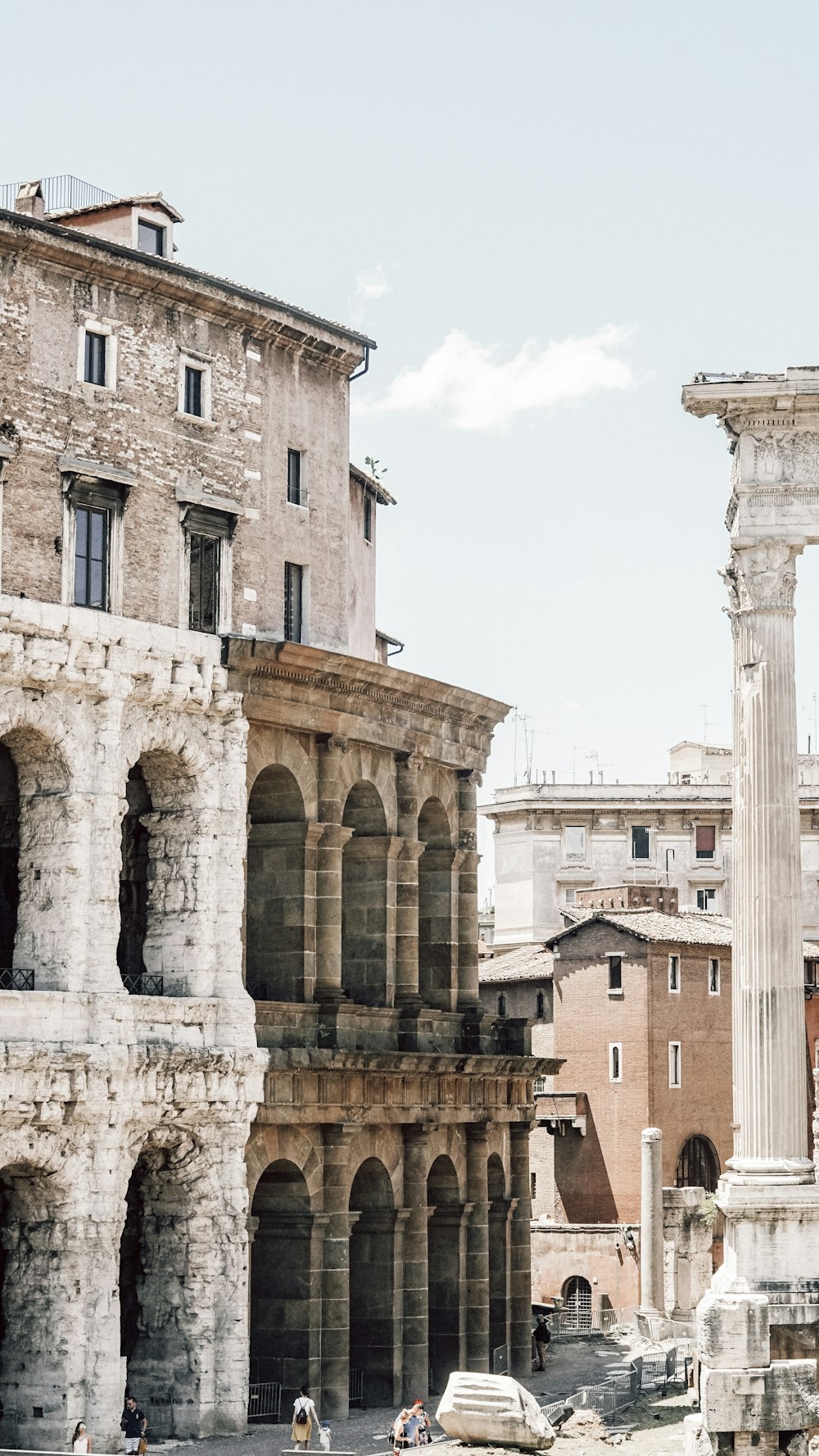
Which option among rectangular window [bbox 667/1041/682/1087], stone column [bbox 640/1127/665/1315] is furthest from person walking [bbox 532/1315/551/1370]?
rectangular window [bbox 667/1041/682/1087]

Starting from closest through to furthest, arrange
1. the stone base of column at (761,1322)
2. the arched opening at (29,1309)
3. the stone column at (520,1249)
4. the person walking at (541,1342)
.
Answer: the stone base of column at (761,1322) → the arched opening at (29,1309) → the stone column at (520,1249) → the person walking at (541,1342)

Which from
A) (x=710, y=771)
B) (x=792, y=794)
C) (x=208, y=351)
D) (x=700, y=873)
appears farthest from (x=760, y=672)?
(x=710, y=771)

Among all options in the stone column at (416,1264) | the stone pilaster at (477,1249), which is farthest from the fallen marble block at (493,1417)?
the stone pilaster at (477,1249)

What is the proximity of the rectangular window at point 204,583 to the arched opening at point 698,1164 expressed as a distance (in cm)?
3420

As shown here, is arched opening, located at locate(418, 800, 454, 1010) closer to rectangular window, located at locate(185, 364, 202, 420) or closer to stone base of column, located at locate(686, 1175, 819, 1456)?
rectangular window, located at locate(185, 364, 202, 420)

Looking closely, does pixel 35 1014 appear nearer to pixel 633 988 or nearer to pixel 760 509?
pixel 760 509

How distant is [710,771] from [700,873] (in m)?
8.20

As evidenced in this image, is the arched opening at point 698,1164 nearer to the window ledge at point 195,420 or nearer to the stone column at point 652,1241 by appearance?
the stone column at point 652,1241

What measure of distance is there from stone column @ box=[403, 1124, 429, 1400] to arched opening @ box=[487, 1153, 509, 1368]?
13.3ft

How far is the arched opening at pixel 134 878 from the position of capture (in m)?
47.9

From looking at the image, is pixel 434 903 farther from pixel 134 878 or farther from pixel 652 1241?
pixel 652 1241

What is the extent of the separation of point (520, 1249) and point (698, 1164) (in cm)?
2076

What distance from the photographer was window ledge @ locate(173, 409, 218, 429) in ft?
159

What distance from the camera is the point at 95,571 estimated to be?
45.9 m
